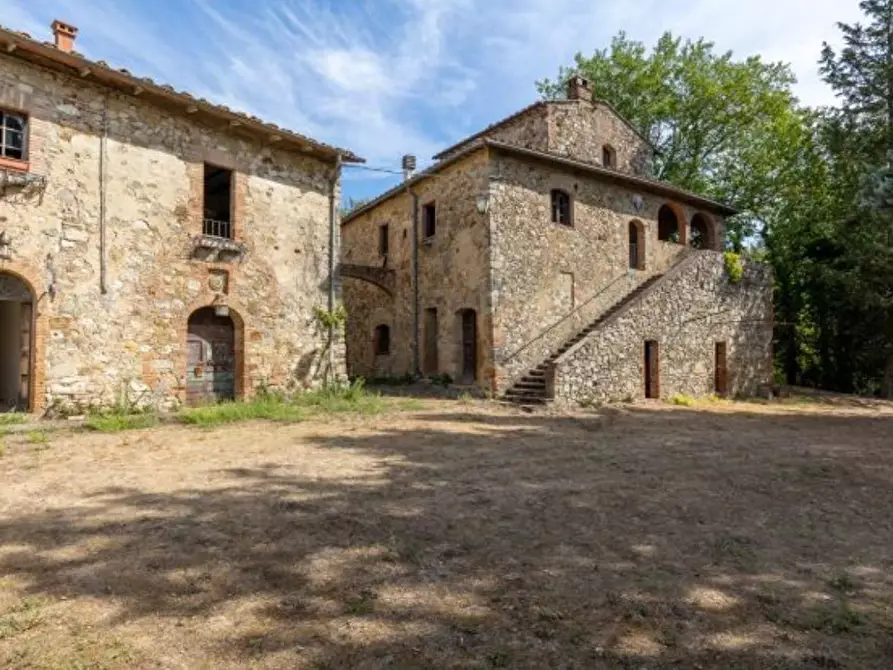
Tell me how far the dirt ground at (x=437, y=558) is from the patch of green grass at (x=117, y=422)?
47.1 inches

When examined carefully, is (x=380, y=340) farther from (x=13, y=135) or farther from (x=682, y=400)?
(x=13, y=135)

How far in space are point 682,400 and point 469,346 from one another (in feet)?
19.1

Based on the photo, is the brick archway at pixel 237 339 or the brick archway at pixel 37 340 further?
the brick archway at pixel 237 339

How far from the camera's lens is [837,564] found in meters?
3.88

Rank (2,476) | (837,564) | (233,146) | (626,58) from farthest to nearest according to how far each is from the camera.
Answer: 1. (626,58)
2. (233,146)
3. (2,476)
4. (837,564)

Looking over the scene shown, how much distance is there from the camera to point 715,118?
78.9 feet

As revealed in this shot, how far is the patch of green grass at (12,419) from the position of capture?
8602mm

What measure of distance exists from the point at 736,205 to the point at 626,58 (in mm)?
8371

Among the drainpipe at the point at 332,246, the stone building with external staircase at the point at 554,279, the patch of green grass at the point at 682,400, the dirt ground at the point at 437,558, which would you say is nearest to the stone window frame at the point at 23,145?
the dirt ground at the point at 437,558

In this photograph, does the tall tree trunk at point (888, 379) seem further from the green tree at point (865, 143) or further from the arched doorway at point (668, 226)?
the arched doorway at point (668, 226)

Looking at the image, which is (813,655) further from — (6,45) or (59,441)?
(6,45)

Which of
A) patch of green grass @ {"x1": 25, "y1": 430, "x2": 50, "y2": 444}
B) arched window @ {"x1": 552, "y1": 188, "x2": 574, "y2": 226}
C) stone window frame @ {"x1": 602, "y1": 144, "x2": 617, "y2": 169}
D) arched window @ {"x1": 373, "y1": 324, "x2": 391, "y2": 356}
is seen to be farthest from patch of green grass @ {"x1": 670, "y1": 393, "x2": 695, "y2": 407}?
patch of green grass @ {"x1": 25, "y1": 430, "x2": 50, "y2": 444}

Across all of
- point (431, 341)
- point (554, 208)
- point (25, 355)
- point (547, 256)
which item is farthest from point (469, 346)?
point (25, 355)

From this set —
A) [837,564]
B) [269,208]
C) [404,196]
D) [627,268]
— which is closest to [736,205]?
[627,268]
